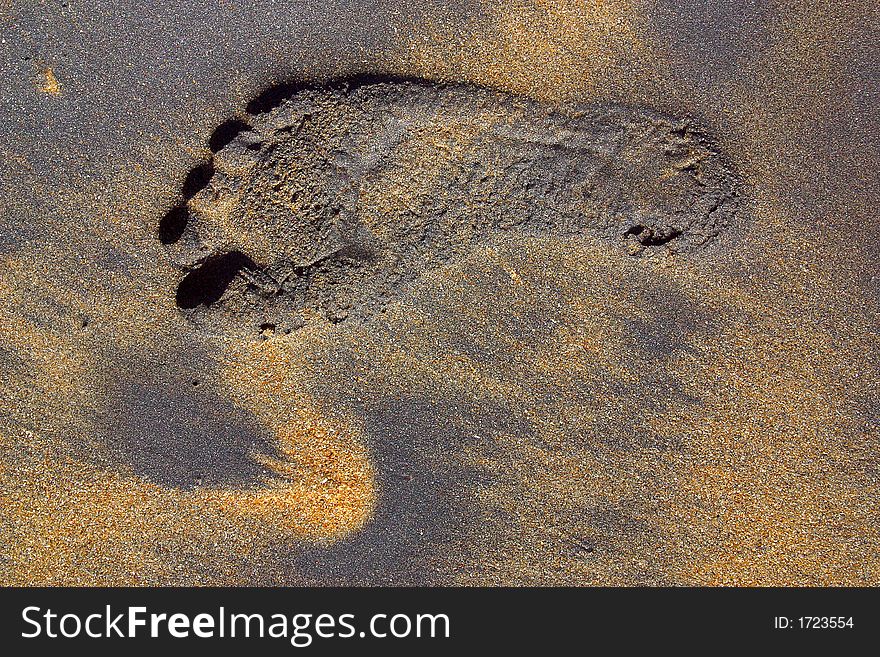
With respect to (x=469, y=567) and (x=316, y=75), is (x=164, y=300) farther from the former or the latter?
(x=469, y=567)

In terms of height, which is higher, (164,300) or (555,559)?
(164,300)

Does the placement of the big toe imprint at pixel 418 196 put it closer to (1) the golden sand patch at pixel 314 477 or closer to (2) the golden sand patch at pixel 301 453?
(2) the golden sand patch at pixel 301 453

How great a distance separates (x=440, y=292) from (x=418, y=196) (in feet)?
2.04

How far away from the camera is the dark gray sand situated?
11.0 feet

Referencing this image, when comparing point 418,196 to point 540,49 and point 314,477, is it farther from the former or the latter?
point 314,477

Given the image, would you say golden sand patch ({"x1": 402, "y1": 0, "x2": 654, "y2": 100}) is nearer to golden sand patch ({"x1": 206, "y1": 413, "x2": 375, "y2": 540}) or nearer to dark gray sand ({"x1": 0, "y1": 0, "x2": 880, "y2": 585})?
dark gray sand ({"x1": 0, "y1": 0, "x2": 880, "y2": 585})

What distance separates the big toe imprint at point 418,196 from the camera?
10.9ft

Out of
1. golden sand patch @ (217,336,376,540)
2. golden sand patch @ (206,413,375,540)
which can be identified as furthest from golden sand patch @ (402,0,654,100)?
golden sand patch @ (206,413,375,540)

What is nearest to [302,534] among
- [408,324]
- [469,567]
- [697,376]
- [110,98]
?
[469,567]

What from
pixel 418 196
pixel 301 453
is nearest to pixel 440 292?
pixel 418 196

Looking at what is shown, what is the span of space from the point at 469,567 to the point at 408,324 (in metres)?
1.70

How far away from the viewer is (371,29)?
3.39 meters

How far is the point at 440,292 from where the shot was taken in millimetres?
3434

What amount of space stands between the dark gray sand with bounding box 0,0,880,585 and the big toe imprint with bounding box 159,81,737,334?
2cm
